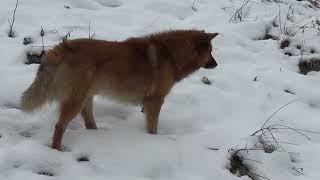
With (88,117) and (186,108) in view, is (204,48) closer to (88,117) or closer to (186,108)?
(186,108)

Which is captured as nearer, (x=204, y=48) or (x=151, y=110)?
(x=151, y=110)

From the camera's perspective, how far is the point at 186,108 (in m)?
5.79

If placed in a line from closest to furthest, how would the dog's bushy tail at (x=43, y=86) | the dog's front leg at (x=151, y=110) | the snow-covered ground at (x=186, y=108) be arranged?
1. the snow-covered ground at (x=186, y=108)
2. the dog's bushy tail at (x=43, y=86)
3. the dog's front leg at (x=151, y=110)

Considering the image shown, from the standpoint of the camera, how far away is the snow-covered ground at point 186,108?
14.7 ft

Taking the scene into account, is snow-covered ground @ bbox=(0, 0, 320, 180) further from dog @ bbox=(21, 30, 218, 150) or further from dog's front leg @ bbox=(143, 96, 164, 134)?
dog @ bbox=(21, 30, 218, 150)

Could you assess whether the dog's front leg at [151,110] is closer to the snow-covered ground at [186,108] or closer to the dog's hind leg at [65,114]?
the snow-covered ground at [186,108]

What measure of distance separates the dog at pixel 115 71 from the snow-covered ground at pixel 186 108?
0.31 m

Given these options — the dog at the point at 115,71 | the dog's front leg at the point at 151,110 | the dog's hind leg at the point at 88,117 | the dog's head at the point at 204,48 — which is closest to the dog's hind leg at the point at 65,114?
the dog at the point at 115,71

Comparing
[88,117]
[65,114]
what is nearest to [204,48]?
[88,117]

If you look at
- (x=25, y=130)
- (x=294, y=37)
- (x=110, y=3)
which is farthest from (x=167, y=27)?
(x=25, y=130)

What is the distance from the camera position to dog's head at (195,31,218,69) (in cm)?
546

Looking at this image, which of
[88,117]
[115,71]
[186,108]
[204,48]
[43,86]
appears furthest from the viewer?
[186,108]

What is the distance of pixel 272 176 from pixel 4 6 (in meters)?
4.56

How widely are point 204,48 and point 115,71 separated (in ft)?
3.79
